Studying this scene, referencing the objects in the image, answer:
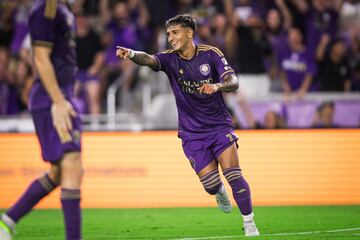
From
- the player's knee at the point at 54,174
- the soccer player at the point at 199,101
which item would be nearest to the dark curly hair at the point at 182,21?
the soccer player at the point at 199,101

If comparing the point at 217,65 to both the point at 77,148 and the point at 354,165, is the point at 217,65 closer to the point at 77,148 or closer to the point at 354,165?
the point at 77,148

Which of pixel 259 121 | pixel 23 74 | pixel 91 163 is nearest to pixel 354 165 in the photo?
pixel 259 121

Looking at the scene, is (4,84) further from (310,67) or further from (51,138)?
(51,138)

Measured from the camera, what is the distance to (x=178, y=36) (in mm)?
8859

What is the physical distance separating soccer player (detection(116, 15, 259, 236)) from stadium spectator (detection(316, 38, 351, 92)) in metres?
7.92

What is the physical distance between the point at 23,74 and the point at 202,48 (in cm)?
774

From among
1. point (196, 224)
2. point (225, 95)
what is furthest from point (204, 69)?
point (225, 95)

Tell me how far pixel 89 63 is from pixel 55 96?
986cm

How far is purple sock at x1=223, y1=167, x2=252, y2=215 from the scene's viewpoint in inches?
339

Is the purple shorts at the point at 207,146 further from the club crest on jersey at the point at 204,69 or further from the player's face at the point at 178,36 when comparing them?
the player's face at the point at 178,36

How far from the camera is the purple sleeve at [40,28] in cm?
649

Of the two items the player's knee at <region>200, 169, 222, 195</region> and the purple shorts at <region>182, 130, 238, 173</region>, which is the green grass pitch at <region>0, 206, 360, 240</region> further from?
the purple shorts at <region>182, 130, 238, 173</region>

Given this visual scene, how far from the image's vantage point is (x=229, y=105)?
15.7 metres

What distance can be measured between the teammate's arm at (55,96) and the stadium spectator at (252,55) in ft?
33.2
